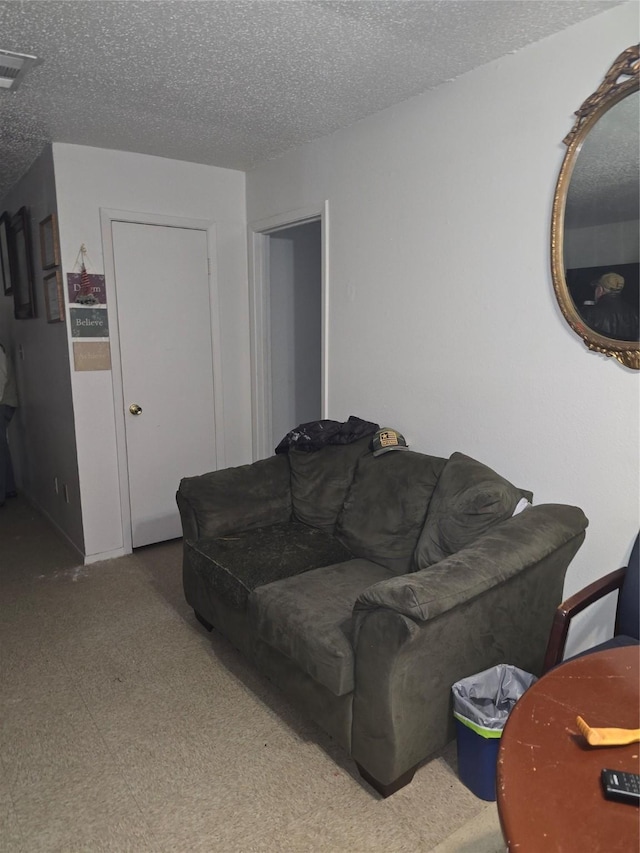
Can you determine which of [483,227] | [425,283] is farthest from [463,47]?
[425,283]

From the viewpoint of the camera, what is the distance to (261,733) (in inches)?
81.2

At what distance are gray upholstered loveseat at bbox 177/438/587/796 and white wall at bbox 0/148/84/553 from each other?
1.33 meters

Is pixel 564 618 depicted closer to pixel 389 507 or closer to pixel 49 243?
pixel 389 507

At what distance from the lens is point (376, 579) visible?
2.27m

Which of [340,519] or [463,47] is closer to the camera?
[463,47]

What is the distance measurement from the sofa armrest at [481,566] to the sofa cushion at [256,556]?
670mm

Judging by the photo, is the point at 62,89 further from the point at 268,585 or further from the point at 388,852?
the point at 388,852

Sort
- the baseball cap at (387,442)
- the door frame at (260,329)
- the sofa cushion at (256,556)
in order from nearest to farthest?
the sofa cushion at (256,556)
the baseball cap at (387,442)
the door frame at (260,329)

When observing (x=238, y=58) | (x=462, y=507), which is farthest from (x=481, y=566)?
(x=238, y=58)

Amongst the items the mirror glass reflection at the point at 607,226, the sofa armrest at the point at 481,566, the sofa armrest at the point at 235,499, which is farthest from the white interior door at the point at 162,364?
the mirror glass reflection at the point at 607,226

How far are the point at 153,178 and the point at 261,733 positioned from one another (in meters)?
3.08

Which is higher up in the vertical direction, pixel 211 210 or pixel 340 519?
pixel 211 210

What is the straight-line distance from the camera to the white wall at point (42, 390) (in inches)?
134

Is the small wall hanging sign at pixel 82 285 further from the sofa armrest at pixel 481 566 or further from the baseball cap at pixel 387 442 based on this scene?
the sofa armrest at pixel 481 566
